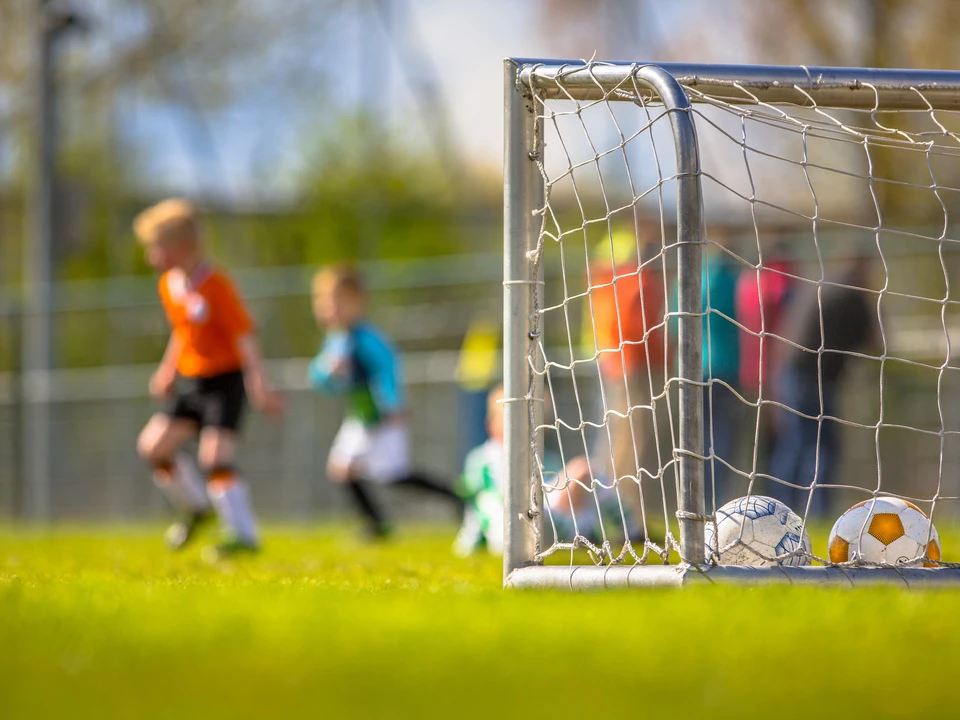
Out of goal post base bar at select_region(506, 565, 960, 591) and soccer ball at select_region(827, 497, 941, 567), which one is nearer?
goal post base bar at select_region(506, 565, 960, 591)

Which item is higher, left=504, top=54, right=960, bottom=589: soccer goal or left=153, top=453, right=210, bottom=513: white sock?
left=504, top=54, right=960, bottom=589: soccer goal

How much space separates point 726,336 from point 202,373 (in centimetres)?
356

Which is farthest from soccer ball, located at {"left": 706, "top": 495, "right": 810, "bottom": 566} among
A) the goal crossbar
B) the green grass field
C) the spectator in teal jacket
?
the spectator in teal jacket

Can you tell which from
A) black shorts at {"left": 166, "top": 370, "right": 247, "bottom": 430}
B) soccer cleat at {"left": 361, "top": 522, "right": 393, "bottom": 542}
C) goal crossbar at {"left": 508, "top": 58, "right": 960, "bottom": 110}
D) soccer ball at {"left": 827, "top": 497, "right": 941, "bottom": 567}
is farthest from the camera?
soccer cleat at {"left": 361, "top": 522, "right": 393, "bottom": 542}

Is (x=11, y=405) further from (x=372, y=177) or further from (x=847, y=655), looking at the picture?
(x=847, y=655)

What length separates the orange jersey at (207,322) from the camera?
6391 mm

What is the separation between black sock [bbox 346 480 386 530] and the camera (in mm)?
7836

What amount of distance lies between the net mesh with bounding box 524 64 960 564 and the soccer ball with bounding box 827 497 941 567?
0.03m

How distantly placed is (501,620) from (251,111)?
16563mm

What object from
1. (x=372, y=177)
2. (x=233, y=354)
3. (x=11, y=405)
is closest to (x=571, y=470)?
(x=233, y=354)

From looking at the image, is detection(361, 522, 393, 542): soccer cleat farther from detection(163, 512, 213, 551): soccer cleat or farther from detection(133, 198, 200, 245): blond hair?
detection(133, 198, 200, 245): blond hair

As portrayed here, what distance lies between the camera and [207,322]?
253 inches

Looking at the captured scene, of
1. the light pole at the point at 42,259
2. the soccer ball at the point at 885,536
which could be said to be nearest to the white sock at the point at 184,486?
the soccer ball at the point at 885,536

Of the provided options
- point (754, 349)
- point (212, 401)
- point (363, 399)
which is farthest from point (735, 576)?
point (754, 349)
